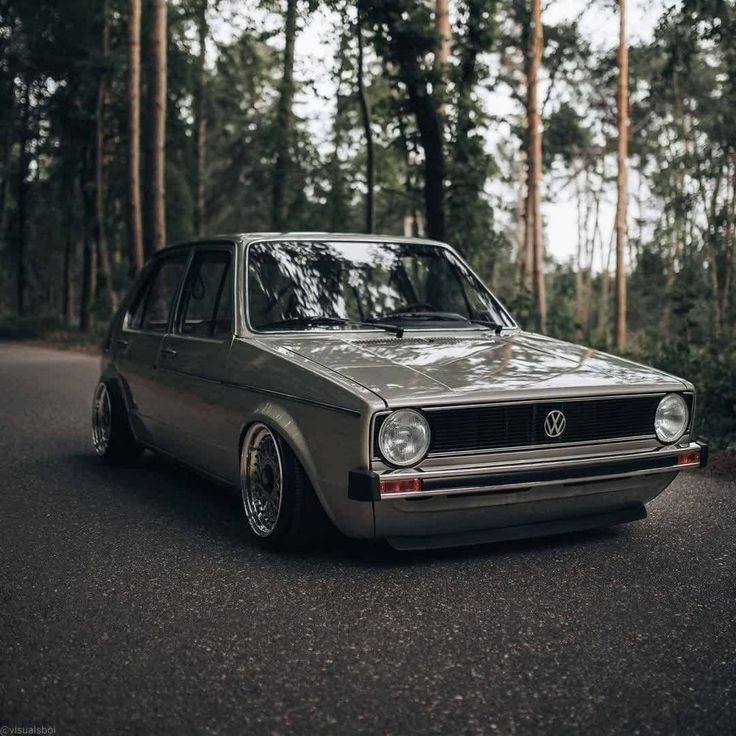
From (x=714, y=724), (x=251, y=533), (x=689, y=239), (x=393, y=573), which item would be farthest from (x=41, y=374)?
(x=689, y=239)

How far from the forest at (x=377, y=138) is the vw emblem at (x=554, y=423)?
4.18m

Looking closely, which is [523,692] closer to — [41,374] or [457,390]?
[457,390]

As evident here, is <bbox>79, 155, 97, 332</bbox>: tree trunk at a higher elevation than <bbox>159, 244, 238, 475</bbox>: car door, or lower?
higher

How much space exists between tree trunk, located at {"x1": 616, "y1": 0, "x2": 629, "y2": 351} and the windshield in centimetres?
2239

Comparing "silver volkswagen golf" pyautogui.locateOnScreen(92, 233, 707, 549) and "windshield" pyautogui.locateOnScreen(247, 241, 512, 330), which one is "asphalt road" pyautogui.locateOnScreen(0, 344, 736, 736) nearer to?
"silver volkswagen golf" pyautogui.locateOnScreen(92, 233, 707, 549)

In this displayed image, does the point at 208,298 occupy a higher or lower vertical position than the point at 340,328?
higher

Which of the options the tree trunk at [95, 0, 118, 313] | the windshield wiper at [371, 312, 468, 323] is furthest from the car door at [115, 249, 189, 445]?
the tree trunk at [95, 0, 118, 313]

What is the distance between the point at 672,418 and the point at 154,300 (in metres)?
3.86

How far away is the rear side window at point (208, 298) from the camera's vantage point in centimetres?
571

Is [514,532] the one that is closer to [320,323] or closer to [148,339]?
[320,323]

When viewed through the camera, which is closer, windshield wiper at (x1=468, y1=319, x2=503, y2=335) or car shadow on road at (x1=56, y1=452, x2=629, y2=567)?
car shadow on road at (x1=56, y1=452, x2=629, y2=567)

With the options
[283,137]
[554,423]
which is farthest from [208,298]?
[283,137]

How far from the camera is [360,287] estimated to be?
5891 mm

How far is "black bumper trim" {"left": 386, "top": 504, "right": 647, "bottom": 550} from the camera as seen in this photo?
457 cm
